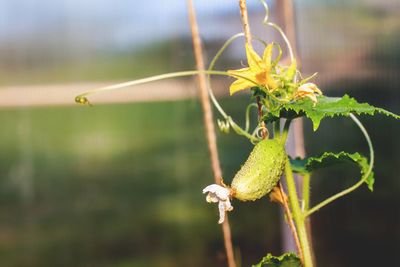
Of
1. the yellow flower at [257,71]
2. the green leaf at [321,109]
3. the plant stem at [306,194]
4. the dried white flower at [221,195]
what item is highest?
the yellow flower at [257,71]

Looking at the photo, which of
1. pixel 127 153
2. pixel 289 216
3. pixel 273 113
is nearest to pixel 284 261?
pixel 289 216

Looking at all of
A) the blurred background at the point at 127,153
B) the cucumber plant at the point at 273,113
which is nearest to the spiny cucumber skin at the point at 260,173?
the cucumber plant at the point at 273,113

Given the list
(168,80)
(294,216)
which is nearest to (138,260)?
(168,80)

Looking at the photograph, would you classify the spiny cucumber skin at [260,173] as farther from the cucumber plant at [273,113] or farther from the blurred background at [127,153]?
the blurred background at [127,153]

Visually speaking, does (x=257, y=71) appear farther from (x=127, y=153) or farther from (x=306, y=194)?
(x=127, y=153)

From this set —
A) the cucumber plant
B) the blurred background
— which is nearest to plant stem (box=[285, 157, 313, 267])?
the cucumber plant

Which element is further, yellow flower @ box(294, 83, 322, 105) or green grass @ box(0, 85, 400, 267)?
green grass @ box(0, 85, 400, 267)

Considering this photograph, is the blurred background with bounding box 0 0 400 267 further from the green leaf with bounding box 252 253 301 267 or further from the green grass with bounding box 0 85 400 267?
the green leaf with bounding box 252 253 301 267
